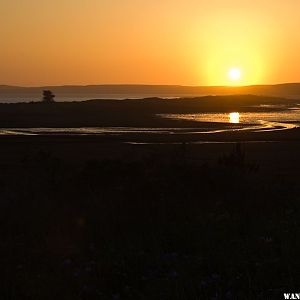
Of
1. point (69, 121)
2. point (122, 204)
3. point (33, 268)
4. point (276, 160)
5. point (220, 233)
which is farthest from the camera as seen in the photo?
point (69, 121)

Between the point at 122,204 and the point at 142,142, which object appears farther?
the point at 142,142

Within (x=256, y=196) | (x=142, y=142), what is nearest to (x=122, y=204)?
(x=256, y=196)

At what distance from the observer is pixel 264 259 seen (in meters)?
7.12

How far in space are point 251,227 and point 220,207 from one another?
4.71ft

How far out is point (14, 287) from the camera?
6.26 metres

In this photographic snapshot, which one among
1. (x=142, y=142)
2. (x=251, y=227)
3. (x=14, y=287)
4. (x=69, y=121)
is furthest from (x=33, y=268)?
(x=69, y=121)

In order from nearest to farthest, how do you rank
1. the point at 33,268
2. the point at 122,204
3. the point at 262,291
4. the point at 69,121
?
the point at 262,291 → the point at 33,268 → the point at 122,204 → the point at 69,121

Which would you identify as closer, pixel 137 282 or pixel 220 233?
pixel 137 282

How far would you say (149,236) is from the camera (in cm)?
816

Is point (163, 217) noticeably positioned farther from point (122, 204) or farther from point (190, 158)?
point (190, 158)

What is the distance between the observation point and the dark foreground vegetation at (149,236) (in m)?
6.36

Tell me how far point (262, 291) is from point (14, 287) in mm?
2592

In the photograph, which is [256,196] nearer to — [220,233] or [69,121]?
[220,233]

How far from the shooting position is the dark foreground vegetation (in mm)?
6363
